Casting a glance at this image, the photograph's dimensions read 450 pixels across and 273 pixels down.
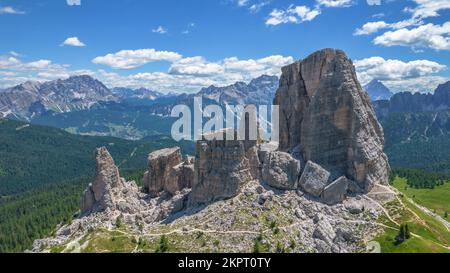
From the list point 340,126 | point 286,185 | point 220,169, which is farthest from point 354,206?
point 220,169

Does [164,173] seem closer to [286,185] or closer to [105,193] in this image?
[105,193]

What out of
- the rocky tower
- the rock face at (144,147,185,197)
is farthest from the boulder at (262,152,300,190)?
the rock face at (144,147,185,197)

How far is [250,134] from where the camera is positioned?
120125 millimetres

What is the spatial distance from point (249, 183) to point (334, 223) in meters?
25.5

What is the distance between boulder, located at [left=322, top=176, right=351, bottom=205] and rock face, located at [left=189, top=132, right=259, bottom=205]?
20.9 m

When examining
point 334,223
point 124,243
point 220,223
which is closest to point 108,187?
point 124,243

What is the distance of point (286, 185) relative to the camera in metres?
112

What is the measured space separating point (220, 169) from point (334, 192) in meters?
31.5

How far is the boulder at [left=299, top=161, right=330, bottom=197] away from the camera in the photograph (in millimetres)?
111000

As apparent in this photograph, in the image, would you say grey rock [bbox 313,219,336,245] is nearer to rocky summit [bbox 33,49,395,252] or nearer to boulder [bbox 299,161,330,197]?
rocky summit [bbox 33,49,395,252]

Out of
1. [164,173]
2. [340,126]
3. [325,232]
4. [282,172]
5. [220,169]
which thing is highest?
[340,126]

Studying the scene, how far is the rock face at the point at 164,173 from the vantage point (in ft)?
424

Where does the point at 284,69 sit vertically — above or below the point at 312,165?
above
